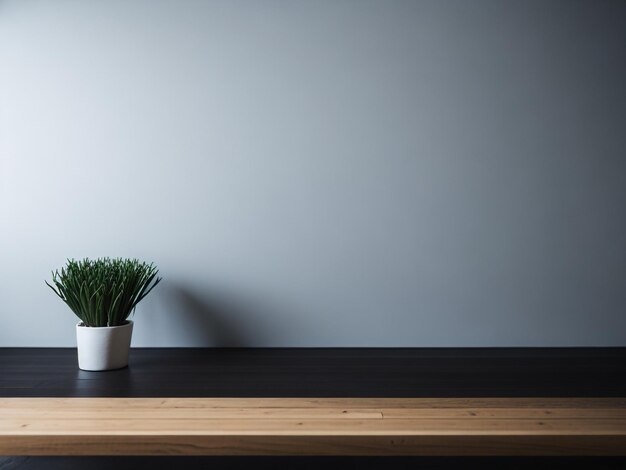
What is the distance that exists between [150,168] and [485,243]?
2.84 ft

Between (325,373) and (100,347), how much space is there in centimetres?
48

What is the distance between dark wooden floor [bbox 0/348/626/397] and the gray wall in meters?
0.09

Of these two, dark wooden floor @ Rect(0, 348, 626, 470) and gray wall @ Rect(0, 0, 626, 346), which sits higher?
gray wall @ Rect(0, 0, 626, 346)

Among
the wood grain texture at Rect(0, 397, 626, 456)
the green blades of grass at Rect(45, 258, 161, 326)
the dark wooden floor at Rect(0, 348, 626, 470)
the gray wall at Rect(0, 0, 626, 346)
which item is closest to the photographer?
the wood grain texture at Rect(0, 397, 626, 456)

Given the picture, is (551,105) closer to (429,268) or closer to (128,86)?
(429,268)

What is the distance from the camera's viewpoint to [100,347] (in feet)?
3.60

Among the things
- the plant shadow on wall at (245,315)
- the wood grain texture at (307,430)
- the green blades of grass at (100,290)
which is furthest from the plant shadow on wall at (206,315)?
the wood grain texture at (307,430)

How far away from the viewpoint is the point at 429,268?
132cm

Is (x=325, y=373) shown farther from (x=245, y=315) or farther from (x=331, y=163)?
(x=331, y=163)

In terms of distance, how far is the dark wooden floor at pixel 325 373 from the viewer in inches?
36.9

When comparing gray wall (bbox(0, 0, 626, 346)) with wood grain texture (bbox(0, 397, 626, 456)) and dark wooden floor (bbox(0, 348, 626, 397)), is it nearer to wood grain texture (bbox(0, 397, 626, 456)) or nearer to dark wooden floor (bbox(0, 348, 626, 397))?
dark wooden floor (bbox(0, 348, 626, 397))

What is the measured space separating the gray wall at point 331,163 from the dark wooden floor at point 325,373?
86mm

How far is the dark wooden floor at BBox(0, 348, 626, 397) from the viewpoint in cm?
94

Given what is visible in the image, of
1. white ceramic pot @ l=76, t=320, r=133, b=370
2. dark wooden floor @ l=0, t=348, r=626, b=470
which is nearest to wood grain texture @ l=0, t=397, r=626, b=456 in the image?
dark wooden floor @ l=0, t=348, r=626, b=470
